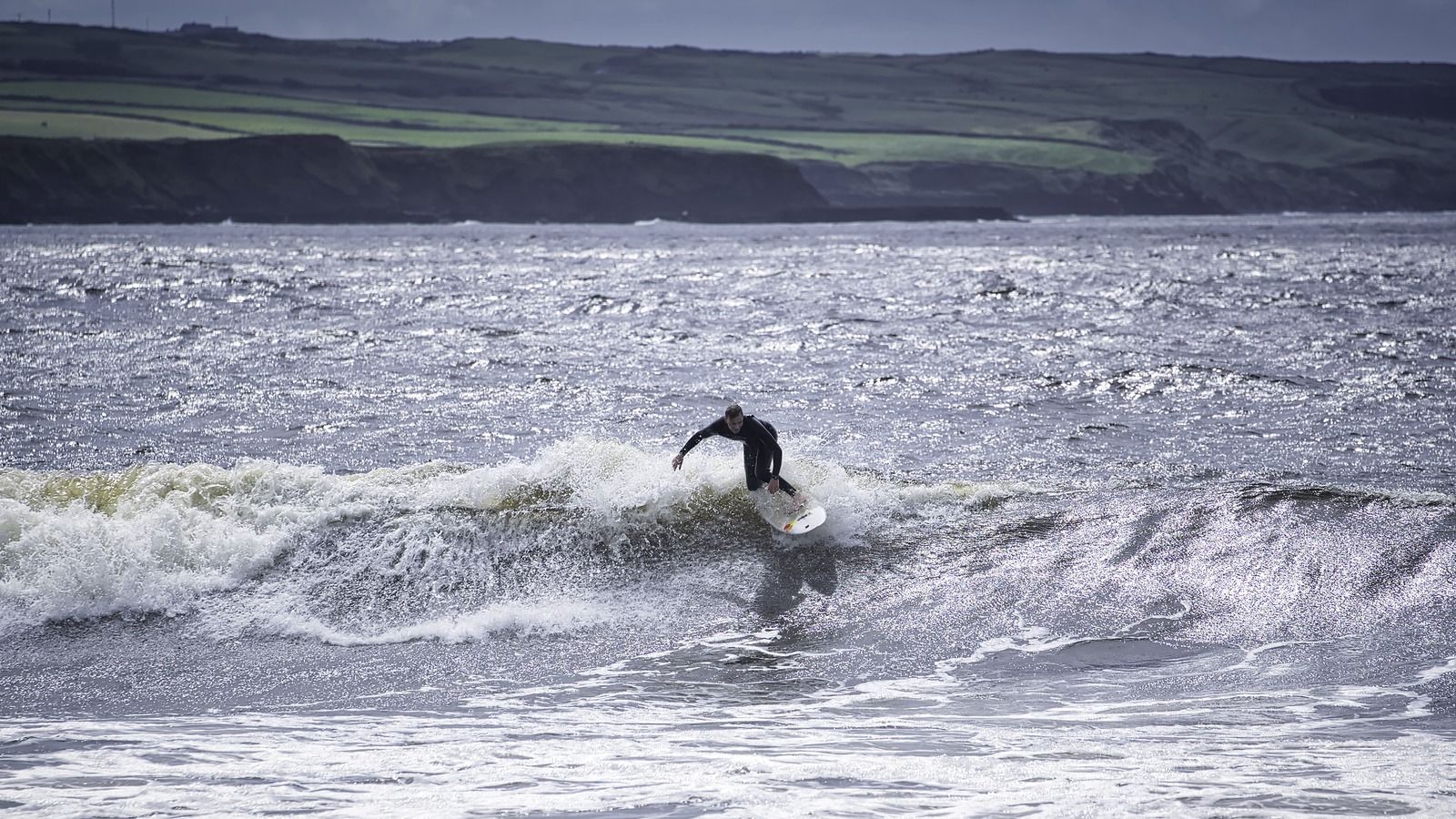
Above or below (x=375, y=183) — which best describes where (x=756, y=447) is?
below

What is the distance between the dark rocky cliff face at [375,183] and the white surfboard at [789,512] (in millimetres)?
153431

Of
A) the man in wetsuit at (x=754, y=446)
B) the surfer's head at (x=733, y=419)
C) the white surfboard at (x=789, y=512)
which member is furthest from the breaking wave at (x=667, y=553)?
the surfer's head at (x=733, y=419)

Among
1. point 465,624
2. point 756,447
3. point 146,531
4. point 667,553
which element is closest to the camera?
point 465,624

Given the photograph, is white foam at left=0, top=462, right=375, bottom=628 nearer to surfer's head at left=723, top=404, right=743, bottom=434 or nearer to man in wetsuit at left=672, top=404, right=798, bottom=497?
man in wetsuit at left=672, top=404, right=798, bottom=497

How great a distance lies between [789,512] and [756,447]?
91cm

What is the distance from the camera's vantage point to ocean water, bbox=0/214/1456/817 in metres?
10.1

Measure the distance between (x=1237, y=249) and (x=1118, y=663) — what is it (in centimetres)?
9209

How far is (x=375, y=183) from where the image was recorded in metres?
175

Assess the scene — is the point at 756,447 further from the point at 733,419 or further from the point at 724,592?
the point at 724,592

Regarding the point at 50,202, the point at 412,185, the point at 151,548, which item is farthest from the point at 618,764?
the point at 412,185

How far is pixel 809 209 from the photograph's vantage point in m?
192

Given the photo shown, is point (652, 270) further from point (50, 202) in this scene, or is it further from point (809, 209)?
point (809, 209)

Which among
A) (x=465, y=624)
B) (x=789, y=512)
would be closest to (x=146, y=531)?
(x=465, y=624)

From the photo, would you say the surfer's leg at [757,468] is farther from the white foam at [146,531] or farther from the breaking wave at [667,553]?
the white foam at [146,531]
